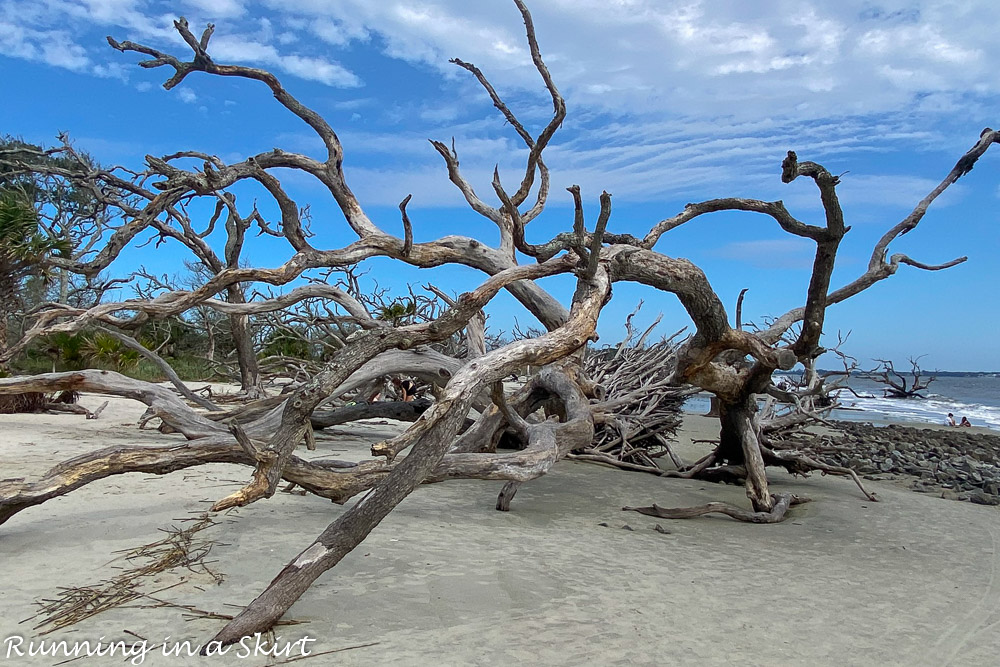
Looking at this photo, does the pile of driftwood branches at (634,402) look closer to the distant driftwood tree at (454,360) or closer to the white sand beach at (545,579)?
the distant driftwood tree at (454,360)

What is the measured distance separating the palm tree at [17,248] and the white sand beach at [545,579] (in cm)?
702

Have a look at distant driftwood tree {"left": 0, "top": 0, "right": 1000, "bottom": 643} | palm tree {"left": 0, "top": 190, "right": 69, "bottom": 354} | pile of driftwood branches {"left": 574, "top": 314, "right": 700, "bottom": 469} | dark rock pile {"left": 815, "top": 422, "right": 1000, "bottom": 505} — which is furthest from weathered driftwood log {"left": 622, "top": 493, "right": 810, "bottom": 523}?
palm tree {"left": 0, "top": 190, "right": 69, "bottom": 354}

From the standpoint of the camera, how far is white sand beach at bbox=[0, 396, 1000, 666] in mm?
2697

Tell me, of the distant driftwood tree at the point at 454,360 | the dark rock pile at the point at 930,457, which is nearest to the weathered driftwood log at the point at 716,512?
the distant driftwood tree at the point at 454,360

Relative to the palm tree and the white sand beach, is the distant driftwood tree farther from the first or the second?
the palm tree

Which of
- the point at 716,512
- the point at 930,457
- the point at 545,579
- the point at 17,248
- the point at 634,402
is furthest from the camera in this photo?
the point at 930,457

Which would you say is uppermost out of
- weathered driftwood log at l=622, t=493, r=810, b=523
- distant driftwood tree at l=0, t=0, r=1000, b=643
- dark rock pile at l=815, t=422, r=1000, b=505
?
distant driftwood tree at l=0, t=0, r=1000, b=643

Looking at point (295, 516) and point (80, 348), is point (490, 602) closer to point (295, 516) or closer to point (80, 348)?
point (295, 516)

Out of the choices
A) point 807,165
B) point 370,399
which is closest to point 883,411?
point 370,399

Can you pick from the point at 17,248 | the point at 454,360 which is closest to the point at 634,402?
the point at 454,360

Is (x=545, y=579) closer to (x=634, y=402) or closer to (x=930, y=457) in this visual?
(x=634, y=402)

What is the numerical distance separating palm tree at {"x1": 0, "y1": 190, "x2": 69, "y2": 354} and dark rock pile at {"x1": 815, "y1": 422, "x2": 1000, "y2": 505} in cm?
1223

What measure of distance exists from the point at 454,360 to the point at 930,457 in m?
9.55

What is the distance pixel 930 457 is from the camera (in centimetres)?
1173
